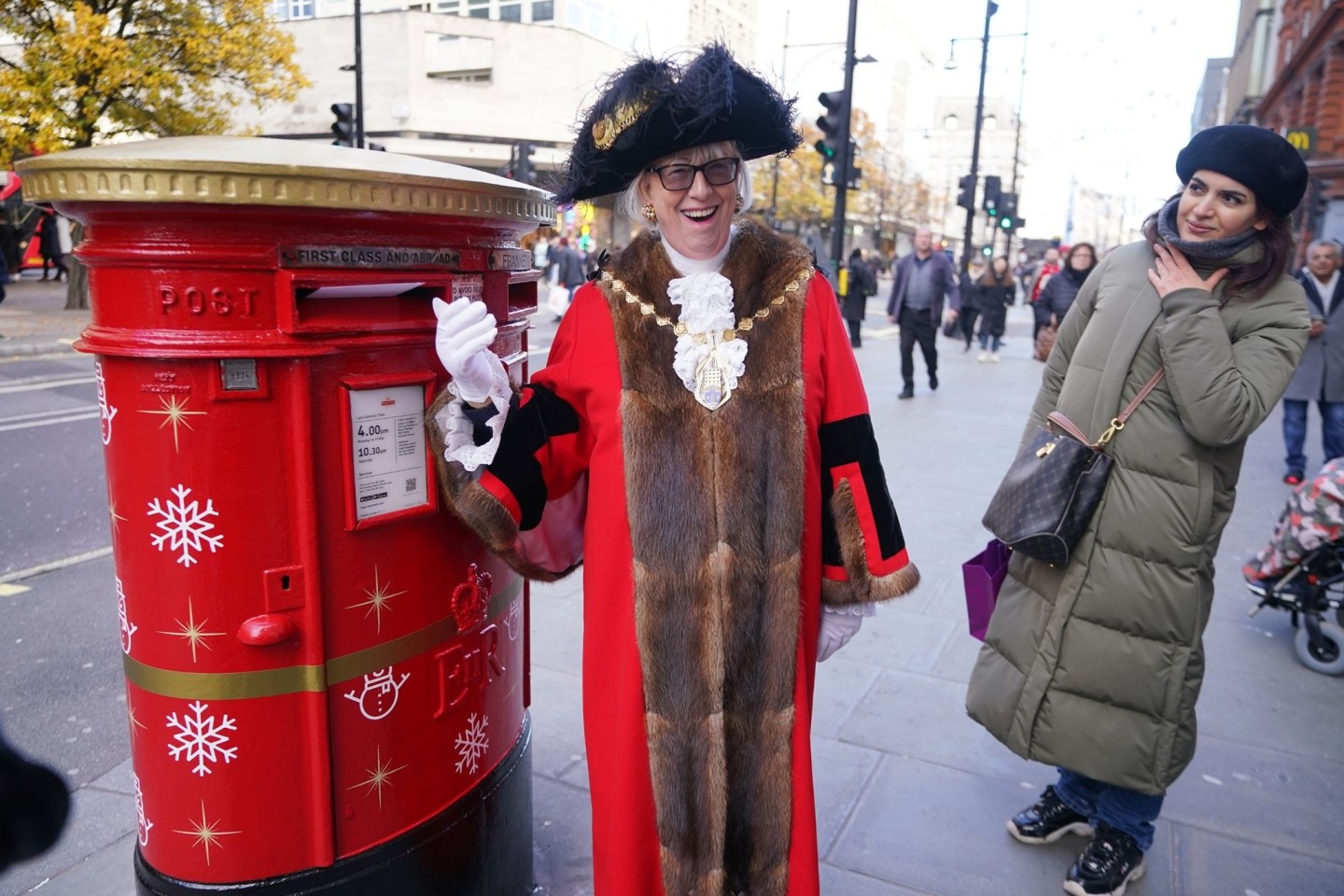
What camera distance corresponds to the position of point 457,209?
64.2 inches

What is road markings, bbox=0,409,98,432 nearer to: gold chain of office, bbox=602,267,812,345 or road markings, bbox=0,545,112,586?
road markings, bbox=0,545,112,586

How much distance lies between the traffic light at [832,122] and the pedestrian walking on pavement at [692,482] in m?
10.7

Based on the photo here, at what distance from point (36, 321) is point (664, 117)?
15.8 m

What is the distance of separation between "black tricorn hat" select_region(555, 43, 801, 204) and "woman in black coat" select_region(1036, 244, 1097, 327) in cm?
866

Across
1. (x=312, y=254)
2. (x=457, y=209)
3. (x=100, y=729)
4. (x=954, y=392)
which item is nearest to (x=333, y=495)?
(x=312, y=254)

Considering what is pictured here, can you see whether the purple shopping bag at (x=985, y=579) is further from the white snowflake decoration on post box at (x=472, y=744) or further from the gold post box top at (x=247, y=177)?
the gold post box top at (x=247, y=177)

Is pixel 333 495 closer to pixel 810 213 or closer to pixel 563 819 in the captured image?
pixel 563 819

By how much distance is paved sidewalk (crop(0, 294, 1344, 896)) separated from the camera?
2604 millimetres

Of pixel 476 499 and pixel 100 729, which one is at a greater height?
pixel 476 499

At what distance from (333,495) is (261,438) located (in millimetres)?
148

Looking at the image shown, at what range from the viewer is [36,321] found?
1451 centimetres

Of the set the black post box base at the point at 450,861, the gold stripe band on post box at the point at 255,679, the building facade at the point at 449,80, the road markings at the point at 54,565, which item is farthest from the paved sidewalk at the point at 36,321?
the building facade at the point at 449,80

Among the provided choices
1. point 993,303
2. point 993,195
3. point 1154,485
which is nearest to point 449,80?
point 993,195

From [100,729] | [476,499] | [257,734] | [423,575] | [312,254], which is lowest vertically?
[100,729]
